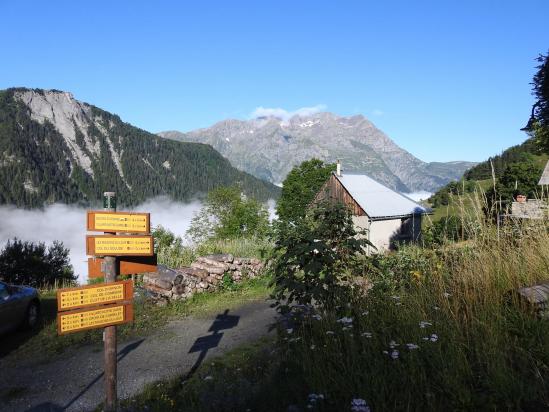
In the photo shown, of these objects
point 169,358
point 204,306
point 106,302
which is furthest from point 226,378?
point 204,306

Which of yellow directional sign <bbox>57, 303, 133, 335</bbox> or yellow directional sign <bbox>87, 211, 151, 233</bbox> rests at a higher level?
yellow directional sign <bbox>87, 211, 151, 233</bbox>

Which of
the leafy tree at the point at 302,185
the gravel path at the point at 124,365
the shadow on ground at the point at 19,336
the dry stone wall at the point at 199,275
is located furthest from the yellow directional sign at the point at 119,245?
the leafy tree at the point at 302,185

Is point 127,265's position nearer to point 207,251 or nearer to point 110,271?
point 110,271

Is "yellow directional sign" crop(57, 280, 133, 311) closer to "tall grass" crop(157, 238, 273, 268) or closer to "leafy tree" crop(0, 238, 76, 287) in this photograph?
"tall grass" crop(157, 238, 273, 268)

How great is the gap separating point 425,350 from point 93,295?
3.44 meters

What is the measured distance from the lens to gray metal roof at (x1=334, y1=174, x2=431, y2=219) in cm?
3353

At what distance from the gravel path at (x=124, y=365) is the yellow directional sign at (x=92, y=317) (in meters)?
2.45

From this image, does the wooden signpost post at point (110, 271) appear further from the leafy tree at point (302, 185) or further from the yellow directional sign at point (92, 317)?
the leafy tree at point (302, 185)

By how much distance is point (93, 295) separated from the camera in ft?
14.0

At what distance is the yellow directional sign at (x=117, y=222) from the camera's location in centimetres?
439

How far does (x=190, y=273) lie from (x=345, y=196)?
2416 cm

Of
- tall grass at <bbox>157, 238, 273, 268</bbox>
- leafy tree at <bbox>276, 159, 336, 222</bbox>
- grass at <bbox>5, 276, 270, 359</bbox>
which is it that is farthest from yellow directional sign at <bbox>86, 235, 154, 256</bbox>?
leafy tree at <bbox>276, 159, 336, 222</bbox>

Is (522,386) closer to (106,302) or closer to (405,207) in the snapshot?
(106,302)

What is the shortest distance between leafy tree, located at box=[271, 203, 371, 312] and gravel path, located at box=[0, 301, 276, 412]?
5.39 feet
